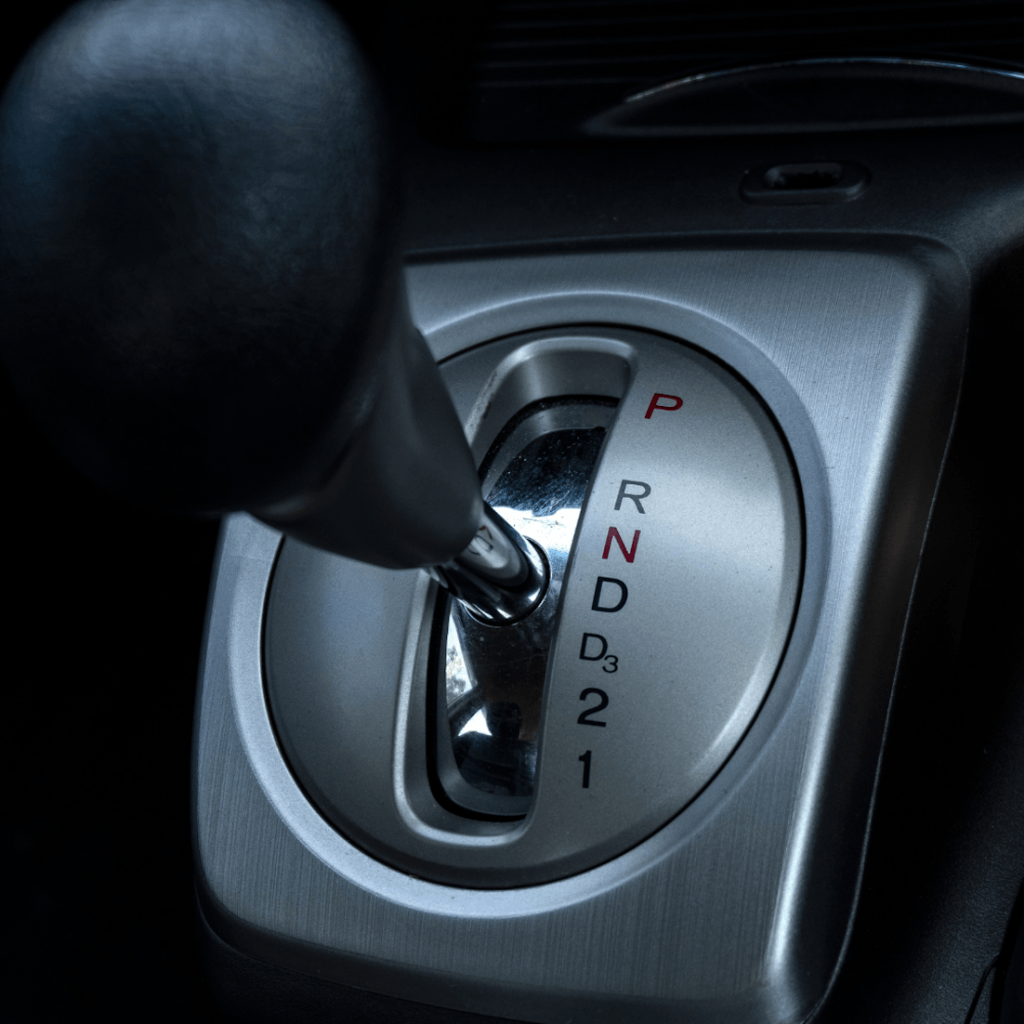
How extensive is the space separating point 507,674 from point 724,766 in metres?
0.10

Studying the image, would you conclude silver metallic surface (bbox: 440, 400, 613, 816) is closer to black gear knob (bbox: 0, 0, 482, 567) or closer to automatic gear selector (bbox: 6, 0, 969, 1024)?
automatic gear selector (bbox: 6, 0, 969, 1024)

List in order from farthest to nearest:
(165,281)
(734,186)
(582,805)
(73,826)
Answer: (73,826)
(734,186)
(582,805)
(165,281)

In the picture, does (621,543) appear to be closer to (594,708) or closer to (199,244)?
(594,708)

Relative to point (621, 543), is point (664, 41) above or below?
above

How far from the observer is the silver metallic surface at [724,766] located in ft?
1.28

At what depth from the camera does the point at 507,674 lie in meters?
0.47

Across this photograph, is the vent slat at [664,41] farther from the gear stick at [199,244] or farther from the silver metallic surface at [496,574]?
the gear stick at [199,244]

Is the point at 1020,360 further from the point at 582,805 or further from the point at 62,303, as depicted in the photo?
the point at 62,303

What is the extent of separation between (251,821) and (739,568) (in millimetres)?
214

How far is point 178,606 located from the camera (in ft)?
2.48

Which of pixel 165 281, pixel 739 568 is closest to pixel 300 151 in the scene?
pixel 165 281

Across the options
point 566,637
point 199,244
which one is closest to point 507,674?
point 566,637

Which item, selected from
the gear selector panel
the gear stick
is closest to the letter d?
the gear selector panel

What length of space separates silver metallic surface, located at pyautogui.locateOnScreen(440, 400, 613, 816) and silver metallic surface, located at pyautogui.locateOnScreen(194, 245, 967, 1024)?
0.03m
